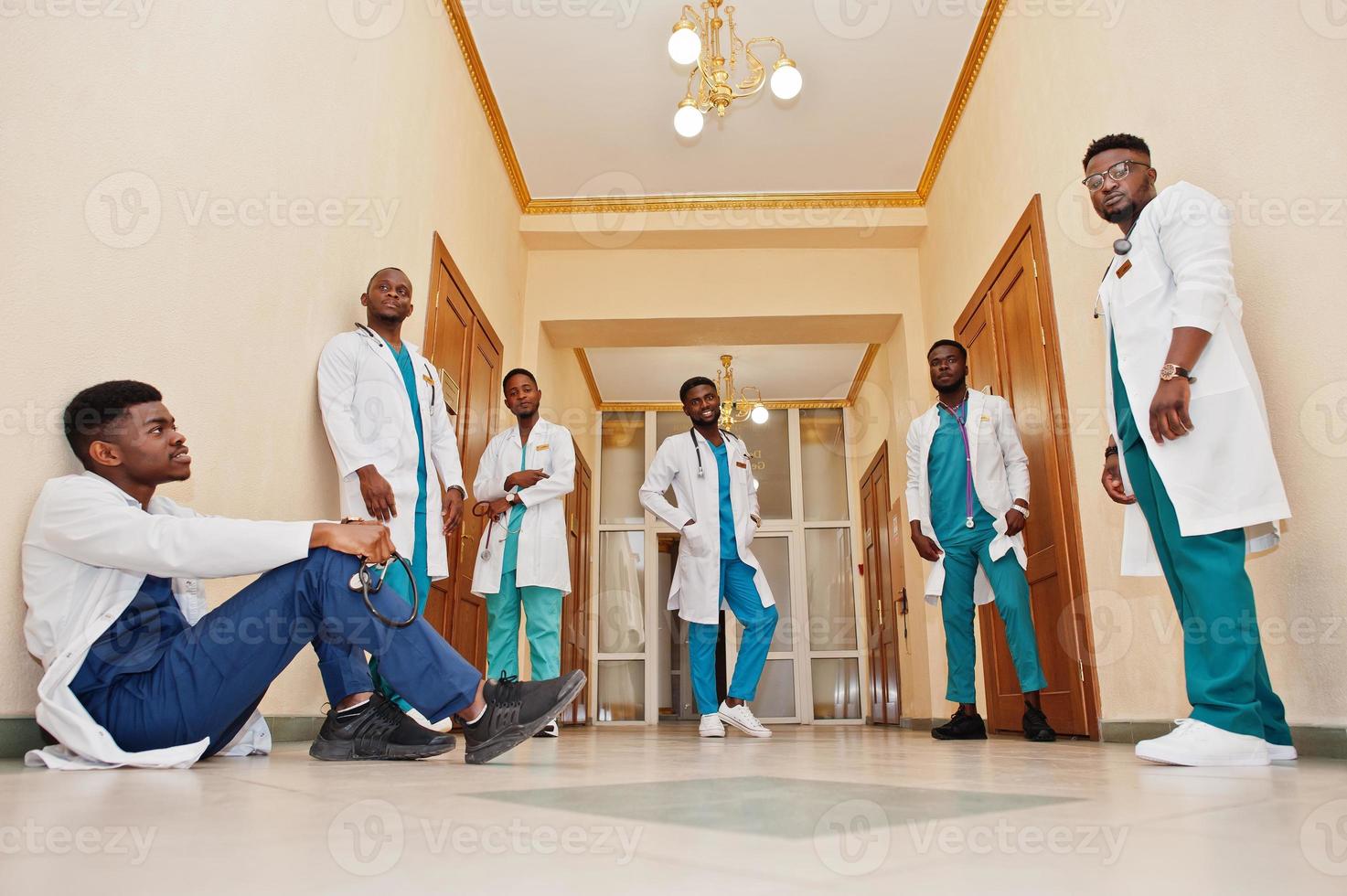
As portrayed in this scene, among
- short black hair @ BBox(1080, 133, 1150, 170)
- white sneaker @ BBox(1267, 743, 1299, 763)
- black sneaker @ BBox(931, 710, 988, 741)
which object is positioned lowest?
black sneaker @ BBox(931, 710, 988, 741)

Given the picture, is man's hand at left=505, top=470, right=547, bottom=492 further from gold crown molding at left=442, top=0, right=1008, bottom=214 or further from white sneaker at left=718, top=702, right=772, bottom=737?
gold crown molding at left=442, top=0, right=1008, bottom=214

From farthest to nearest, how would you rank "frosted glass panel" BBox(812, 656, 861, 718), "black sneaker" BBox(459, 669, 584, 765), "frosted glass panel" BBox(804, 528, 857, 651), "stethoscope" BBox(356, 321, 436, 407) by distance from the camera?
1. "frosted glass panel" BBox(804, 528, 857, 651)
2. "frosted glass panel" BBox(812, 656, 861, 718)
3. "stethoscope" BBox(356, 321, 436, 407)
4. "black sneaker" BBox(459, 669, 584, 765)

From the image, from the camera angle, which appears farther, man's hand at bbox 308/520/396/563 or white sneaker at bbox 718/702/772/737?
white sneaker at bbox 718/702/772/737

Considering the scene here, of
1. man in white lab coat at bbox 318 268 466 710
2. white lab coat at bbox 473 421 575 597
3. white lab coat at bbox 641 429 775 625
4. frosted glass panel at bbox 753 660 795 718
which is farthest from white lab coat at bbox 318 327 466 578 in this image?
frosted glass panel at bbox 753 660 795 718

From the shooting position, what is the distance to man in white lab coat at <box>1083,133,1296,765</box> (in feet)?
5.77

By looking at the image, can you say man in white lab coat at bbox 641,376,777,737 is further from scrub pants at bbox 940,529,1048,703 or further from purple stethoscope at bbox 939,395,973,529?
purple stethoscope at bbox 939,395,973,529

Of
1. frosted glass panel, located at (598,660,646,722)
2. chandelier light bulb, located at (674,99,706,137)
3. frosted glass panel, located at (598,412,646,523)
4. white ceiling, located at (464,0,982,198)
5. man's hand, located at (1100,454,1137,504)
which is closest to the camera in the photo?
man's hand, located at (1100,454,1137,504)

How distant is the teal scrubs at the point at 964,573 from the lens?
331 centimetres

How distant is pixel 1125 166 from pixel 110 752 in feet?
8.56

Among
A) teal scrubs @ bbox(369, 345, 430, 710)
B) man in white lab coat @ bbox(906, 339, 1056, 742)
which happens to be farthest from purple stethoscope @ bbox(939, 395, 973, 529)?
teal scrubs @ bbox(369, 345, 430, 710)

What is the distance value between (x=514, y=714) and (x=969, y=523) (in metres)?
2.30

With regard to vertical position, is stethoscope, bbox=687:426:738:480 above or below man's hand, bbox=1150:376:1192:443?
above

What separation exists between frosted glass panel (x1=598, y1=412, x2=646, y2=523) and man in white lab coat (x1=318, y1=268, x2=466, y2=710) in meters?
5.70

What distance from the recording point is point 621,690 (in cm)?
826
